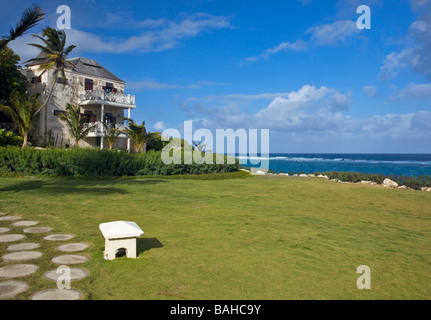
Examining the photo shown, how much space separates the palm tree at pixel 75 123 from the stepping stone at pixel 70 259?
90.7 ft

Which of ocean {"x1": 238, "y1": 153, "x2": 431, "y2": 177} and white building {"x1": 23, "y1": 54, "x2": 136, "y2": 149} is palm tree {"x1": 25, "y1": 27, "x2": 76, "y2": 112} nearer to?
white building {"x1": 23, "y1": 54, "x2": 136, "y2": 149}

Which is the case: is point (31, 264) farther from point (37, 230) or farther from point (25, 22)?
point (25, 22)

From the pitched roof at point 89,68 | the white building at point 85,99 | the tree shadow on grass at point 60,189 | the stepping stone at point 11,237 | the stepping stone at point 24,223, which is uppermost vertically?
the pitched roof at point 89,68

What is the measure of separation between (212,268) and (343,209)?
6.78 meters

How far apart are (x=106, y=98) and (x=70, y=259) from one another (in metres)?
30.5

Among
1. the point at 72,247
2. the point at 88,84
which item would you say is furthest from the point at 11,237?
the point at 88,84

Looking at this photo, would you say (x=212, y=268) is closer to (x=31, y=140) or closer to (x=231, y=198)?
(x=231, y=198)

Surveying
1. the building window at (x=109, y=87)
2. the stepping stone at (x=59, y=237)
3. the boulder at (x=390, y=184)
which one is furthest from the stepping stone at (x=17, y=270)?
the building window at (x=109, y=87)

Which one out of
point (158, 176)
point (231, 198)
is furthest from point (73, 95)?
point (231, 198)

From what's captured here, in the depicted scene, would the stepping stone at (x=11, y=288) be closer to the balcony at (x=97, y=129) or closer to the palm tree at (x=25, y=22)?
the palm tree at (x=25, y=22)

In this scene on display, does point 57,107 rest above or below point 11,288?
above

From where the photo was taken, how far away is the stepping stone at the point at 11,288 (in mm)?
3516

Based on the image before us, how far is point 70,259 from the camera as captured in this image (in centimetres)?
474
